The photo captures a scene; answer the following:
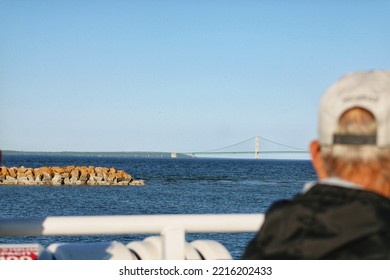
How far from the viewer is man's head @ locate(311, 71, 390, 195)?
1557 millimetres

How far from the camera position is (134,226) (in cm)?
283

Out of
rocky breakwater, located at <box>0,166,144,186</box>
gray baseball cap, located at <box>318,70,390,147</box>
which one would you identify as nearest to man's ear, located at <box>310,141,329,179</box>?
gray baseball cap, located at <box>318,70,390,147</box>

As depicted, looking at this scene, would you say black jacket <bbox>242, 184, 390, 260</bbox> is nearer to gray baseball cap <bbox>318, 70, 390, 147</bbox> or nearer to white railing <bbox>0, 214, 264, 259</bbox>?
gray baseball cap <bbox>318, 70, 390, 147</bbox>

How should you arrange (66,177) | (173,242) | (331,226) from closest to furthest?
1. (331,226)
2. (173,242)
3. (66,177)

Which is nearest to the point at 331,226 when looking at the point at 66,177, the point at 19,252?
the point at 19,252

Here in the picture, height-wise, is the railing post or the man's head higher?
the man's head

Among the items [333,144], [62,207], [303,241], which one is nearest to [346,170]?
[333,144]

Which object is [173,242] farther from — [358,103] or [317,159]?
[358,103]

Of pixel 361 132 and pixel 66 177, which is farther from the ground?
pixel 66 177

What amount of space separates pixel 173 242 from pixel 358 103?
4.71 feet

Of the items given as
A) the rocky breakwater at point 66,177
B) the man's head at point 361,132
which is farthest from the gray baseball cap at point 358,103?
the rocky breakwater at point 66,177

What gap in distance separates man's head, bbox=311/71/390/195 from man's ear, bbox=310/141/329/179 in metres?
0.04

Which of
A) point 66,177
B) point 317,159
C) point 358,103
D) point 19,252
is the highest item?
point 66,177

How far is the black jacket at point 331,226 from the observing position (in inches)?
57.4
